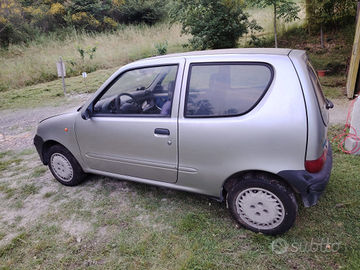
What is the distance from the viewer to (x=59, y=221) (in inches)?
114

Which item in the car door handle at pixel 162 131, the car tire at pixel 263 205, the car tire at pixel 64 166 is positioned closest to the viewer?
the car tire at pixel 263 205

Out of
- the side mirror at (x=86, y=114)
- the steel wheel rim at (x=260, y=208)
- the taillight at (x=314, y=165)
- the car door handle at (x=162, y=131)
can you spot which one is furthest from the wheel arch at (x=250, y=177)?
the side mirror at (x=86, y=114)

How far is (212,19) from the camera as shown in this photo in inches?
439

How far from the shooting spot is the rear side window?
227 cm

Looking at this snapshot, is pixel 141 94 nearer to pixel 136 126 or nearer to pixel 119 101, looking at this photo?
pixel 119 101

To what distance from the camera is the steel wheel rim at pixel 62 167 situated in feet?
11.5

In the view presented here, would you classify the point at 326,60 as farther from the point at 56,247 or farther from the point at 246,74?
the point at 56,247

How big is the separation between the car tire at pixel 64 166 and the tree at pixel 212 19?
9.19 meters

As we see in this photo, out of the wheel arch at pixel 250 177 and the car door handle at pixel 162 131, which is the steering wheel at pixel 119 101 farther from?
the wheel arch at pixel 250 177

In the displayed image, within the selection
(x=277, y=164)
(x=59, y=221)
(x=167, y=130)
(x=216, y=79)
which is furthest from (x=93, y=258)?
(x=216, y=79)

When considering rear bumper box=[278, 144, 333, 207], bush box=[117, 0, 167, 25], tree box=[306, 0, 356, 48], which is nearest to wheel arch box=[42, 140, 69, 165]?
rear bumper box=[278, 144, 333, 207]

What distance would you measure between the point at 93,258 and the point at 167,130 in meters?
1.38

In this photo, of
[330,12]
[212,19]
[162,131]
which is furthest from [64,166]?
[330,12]

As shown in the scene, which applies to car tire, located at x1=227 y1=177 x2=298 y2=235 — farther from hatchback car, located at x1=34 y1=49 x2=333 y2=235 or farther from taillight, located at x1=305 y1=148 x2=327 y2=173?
taillight, located at x1=305 y1=148 x2=327 y2=173
